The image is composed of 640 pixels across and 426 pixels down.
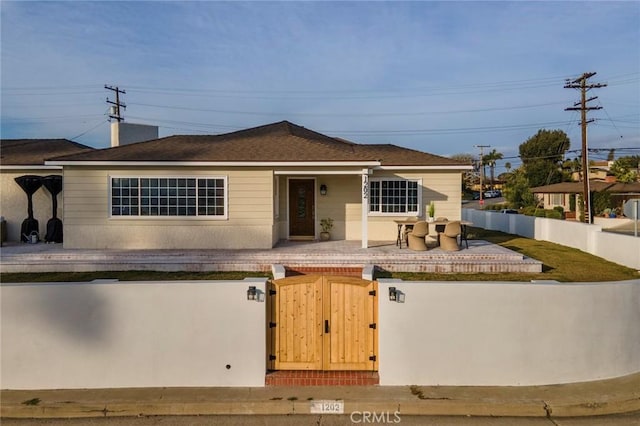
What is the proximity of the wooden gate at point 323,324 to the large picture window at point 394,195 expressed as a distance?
Result: 852cm

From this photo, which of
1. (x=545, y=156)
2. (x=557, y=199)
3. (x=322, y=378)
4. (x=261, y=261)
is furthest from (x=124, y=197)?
(x=545, y=156)

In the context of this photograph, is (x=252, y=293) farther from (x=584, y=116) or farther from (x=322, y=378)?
(x=584, y=116)

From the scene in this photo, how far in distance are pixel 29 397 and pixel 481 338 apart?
241 inches

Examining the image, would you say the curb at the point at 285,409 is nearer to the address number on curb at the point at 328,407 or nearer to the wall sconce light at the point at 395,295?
the address number on curb at the point at 328,407

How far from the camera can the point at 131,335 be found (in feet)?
19.6

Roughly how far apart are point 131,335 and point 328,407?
113 inches

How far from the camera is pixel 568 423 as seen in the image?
5.23m

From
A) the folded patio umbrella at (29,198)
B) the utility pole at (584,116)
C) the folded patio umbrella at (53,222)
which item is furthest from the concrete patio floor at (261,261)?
the utility pole at (584,116)

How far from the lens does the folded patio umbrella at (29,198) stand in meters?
13.7

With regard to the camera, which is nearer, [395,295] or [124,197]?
[395,295]

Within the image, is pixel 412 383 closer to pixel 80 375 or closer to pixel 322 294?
pixel 322 294

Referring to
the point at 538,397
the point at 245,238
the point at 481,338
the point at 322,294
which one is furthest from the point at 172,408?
the point at 245,238

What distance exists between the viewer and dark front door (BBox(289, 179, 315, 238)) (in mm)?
14484

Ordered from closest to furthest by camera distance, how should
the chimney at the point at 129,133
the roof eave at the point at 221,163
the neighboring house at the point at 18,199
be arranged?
the roof eave at the point at 221,163
the neighboring house at the point at 18,199
the chimney at the point at 129,133
